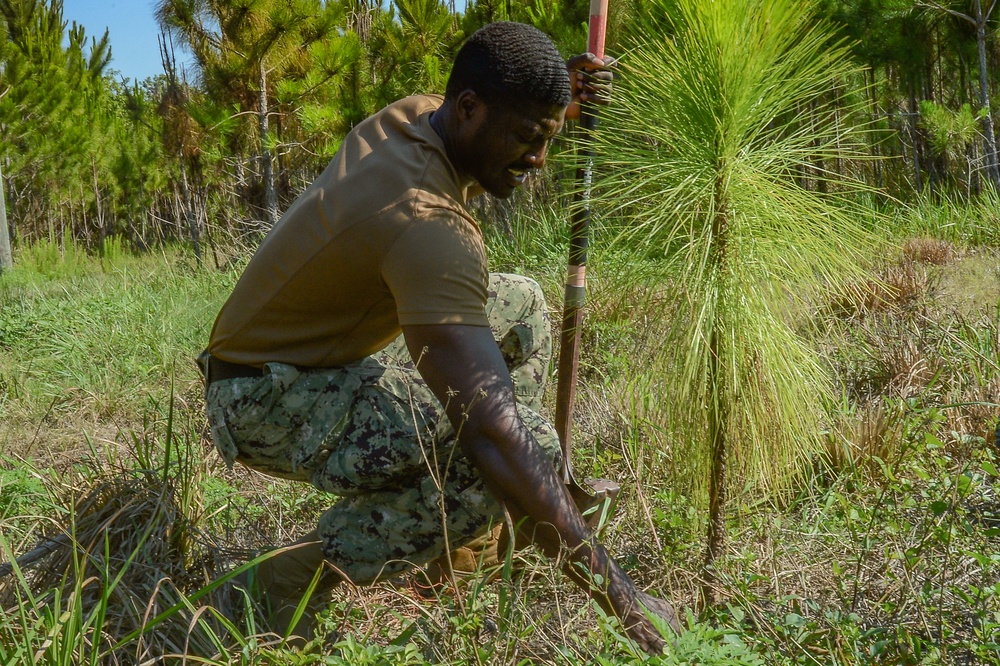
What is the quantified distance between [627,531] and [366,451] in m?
0.77

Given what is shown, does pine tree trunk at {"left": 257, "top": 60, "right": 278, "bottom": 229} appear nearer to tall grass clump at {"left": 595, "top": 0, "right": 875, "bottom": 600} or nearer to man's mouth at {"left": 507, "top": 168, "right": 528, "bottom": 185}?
man's mouth at {"left": 507, "top": 168, "right": 528, "bottom": 185}

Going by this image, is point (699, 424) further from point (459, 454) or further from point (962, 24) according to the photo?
point (962, 24)

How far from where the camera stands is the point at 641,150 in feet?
6.04

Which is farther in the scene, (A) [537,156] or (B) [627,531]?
(B) [627,531]

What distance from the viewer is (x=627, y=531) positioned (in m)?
2.24

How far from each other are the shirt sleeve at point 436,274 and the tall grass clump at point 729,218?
349mm

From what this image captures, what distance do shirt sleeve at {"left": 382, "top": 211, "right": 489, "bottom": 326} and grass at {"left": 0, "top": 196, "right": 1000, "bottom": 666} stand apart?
0.41m

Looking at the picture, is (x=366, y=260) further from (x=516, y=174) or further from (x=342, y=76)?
(x=342, y=76)

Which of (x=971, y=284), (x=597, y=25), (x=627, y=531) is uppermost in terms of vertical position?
(x=597, y=25)

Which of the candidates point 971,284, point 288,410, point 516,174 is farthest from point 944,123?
point 288,410

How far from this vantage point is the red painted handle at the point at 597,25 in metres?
1.93

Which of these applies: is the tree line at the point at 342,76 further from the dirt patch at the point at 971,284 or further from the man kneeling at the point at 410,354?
the man kneeling at the point at 410,354

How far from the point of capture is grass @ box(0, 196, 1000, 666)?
61.3 inches

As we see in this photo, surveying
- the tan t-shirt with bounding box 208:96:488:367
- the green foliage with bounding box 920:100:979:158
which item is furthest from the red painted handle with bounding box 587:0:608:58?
the green foliage with bounding box 920:100:979:158
